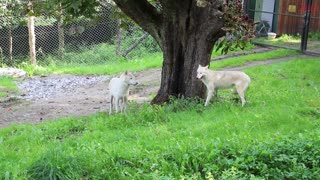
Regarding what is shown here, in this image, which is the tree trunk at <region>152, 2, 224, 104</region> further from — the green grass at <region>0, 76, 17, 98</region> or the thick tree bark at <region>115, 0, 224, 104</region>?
the green grass at <region>0, 76, 17, 98</region>

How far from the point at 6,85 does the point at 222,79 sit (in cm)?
705

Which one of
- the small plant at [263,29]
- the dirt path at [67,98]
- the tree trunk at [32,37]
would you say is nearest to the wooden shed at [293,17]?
the small plant at [263,29]

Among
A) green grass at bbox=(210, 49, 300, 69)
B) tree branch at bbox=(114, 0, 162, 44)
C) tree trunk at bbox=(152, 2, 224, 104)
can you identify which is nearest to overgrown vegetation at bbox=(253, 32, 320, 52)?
green grass at bbox=(210, 49, 300, 69)

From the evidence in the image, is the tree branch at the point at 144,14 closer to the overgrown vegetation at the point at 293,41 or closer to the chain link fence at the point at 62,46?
the overgrown vegetation at the point at 293,41

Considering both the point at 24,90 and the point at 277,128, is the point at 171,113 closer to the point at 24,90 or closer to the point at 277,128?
the point at 277,128

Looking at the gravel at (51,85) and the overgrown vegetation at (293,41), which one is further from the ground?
the overgrown vegetation at (293,41)

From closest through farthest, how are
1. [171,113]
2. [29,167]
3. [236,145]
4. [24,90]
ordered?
1. [29,167]
2. [236,145]
3. [171,113]
4. [24,90]

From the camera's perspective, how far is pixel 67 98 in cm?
1127

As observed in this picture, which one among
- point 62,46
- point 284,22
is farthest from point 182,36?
point 284,22

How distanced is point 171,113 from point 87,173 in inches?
118

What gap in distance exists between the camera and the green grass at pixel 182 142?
508cm

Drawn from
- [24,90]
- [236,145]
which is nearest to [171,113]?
[236,145]

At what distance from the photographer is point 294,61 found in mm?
12984

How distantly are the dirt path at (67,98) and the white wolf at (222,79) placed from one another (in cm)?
214
